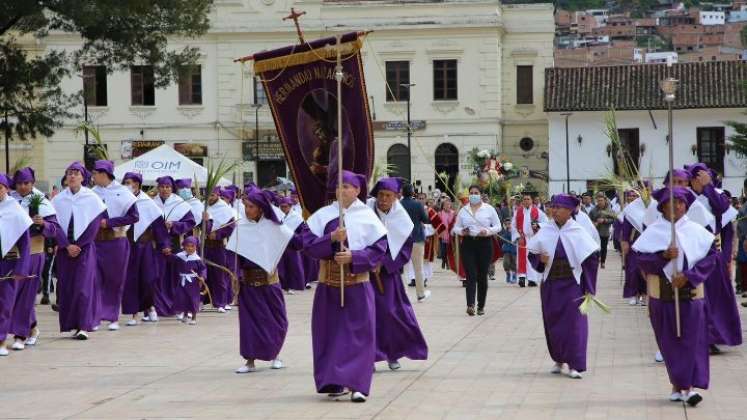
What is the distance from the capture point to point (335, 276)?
36.2ft

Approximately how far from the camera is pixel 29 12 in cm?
2756

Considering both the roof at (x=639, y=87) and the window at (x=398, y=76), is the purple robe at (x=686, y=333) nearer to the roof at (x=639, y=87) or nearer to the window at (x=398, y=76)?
the window at (x=398, y=76)

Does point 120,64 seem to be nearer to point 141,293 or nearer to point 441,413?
point 141,293

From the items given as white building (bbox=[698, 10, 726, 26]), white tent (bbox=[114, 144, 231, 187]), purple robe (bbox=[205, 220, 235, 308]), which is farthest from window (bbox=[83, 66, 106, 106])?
white building (bbox=[698, 10, 726, 26])

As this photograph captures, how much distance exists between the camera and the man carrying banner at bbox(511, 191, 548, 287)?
25.9 meters

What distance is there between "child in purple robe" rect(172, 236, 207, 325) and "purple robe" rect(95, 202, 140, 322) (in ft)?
3.69

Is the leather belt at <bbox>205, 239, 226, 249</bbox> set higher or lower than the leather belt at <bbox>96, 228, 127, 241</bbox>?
lower

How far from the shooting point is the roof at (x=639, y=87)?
2360 inches

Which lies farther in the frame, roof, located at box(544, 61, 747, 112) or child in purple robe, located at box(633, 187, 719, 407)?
roof, located at box(544, 61, 747, 112)

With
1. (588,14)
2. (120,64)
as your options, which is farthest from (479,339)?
(588,14)

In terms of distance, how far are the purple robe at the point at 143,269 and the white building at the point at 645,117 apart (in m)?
42.3

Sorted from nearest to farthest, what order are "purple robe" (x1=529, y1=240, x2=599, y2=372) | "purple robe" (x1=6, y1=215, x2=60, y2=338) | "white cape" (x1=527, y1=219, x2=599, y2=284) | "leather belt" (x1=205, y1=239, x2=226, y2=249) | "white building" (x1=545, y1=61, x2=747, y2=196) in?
"purple robe" (x1=529, y1=240, x2=599, y2=372), "white cape" (x1=527, y1=219, x2=599, y2=284), "purple robe" (x1=6, y1=215, x2=60, y2=338), "leather belt" (x1=205, y1=239, x2=226, y2=249), "white building" (x1=545, y1=61, x2=747, y2=196)

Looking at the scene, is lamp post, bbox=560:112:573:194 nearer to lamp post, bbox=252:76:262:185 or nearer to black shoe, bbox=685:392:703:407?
lamp post, bbox=252:76:262:185

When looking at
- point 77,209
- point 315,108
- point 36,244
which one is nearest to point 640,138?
point 315,108
